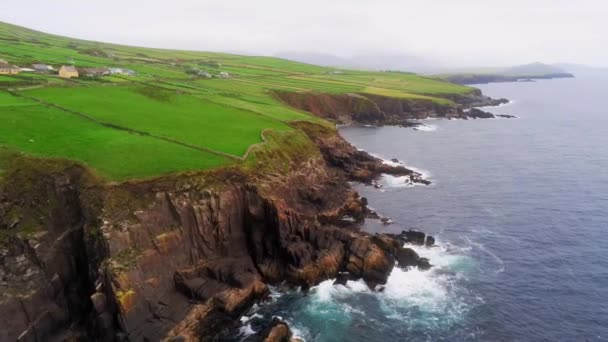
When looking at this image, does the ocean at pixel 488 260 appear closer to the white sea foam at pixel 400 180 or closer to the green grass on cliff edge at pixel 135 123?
the white sea foam at pixel 400 180

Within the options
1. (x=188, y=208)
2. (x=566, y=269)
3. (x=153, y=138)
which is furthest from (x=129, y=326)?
(x=566, y=269)

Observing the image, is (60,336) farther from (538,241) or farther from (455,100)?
(455,100)

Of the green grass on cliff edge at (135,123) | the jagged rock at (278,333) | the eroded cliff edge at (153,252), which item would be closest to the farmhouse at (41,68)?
the green grass on cliff edge at (135,123)

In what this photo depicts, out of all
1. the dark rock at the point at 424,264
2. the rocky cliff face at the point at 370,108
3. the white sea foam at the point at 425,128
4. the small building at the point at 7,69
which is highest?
the small building at the point at 7,69

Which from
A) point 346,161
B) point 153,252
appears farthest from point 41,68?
point 153,252

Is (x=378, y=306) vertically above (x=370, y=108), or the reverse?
(x=370, y=108)

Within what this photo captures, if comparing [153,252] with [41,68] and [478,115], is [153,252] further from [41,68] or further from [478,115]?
[478,115]

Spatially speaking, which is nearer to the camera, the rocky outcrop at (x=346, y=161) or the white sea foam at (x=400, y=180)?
the white sea foam at (x=400, y=180)
